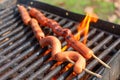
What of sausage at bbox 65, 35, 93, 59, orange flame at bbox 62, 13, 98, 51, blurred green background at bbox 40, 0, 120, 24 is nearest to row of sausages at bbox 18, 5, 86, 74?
sausage at bbox 65, 35, 93, 59

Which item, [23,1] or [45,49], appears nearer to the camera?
[45,49]

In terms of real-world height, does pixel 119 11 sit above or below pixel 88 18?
below

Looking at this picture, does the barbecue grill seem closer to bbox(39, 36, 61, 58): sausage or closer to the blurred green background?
bbox(39, 36, 61, 58): sausage

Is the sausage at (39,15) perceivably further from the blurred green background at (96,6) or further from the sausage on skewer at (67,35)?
the blurred green background at (96,6)

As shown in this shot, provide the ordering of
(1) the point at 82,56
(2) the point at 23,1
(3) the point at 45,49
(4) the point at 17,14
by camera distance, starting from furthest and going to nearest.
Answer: (2) the point at 23,1
(4) the point at 17,14
(3) the point at 45,49
(1) the point at 82,56


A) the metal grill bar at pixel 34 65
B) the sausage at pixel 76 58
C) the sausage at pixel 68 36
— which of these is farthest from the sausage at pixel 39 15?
the sausage at pixel 76 58

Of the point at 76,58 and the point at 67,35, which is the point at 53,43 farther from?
the point at 76,58

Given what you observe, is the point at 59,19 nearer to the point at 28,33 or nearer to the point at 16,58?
the point at 28,33

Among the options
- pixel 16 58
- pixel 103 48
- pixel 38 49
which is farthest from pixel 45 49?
pixel 103 48

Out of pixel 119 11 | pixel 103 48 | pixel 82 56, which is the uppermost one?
pixel 82 56
